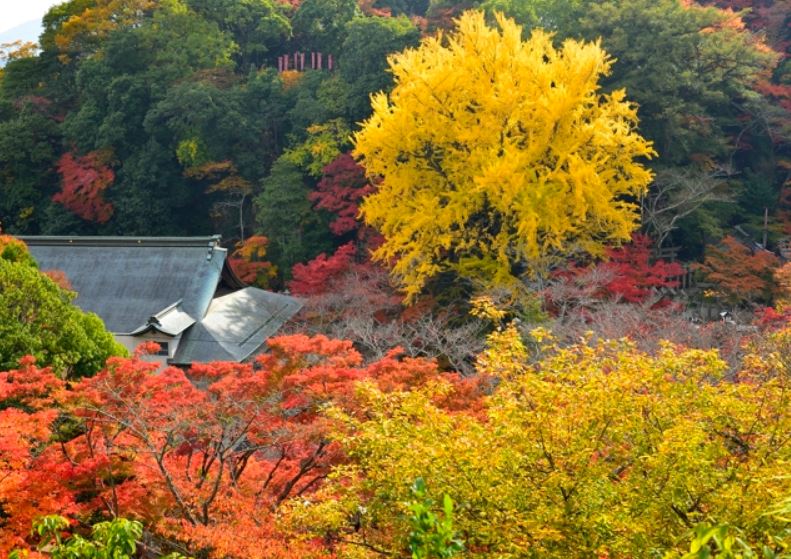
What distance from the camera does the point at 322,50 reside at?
30766 mm

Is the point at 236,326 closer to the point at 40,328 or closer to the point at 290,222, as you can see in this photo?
the point at 290,222

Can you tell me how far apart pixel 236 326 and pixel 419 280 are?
18.6ft

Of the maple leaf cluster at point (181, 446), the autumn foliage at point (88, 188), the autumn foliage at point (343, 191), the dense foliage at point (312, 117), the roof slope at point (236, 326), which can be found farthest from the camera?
the autumn foliage at point (88, 188)

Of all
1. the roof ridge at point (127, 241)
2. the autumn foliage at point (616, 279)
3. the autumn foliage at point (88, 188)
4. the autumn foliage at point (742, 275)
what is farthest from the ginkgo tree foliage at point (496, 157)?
the autumn foliage at point (88, 188)

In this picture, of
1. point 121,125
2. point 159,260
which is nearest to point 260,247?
point 159,260

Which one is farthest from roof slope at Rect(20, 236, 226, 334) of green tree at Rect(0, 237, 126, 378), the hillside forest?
green tree at Rect(0, 237, 126, 378)

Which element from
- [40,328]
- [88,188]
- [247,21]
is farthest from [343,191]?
[247,21]

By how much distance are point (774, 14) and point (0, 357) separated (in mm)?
25147

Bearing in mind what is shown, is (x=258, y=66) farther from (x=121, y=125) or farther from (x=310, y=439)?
(x=310, y=439)

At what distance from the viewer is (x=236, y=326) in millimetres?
18266

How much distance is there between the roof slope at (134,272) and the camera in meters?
18.5

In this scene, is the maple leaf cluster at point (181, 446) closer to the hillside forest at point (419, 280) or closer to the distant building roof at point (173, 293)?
the hillside forest at point (419, 280)

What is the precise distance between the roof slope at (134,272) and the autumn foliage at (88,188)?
6.09 metres

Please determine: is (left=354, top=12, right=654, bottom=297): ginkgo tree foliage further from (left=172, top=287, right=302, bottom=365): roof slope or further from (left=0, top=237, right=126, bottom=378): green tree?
(left=0, top=237, right=126, bottom=378): green tree
